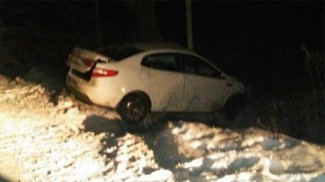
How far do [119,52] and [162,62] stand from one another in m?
0.89

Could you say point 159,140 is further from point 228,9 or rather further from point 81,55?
point 228,9

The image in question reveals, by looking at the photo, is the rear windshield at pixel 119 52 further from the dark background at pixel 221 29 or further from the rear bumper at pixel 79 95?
the dark background at pixel 221 29

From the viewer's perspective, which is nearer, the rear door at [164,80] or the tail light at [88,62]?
the tail light at [88,62]

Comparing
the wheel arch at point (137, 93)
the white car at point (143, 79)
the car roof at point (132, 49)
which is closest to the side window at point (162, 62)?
the white car at point (143, 79)

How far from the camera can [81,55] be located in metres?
11.6

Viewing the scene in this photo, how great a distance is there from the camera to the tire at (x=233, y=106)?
13570mm

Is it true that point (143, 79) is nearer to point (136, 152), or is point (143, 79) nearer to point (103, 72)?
point (103, 72)

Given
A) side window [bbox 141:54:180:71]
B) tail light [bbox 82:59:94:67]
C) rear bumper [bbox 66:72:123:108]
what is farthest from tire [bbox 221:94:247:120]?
tail light [bbox 82:59:94:67]

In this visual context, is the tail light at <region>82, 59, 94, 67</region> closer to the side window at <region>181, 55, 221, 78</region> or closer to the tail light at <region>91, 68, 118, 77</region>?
the tail light at <region>91, 68, 118, 77</region>

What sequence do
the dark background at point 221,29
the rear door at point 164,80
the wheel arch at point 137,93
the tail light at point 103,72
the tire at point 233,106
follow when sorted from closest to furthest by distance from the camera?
the tail light at point 103,72
the wheel arch at point 137,93
the rear door at point 164,80
the tire at point 233,106
the dark background at point 221,29

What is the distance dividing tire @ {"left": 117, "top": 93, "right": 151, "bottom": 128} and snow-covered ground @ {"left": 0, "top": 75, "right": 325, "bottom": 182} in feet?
1.23

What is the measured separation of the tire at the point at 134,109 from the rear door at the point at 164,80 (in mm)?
231

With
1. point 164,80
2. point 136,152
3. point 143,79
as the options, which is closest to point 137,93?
point 143,79

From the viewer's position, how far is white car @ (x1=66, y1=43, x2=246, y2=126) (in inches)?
441
